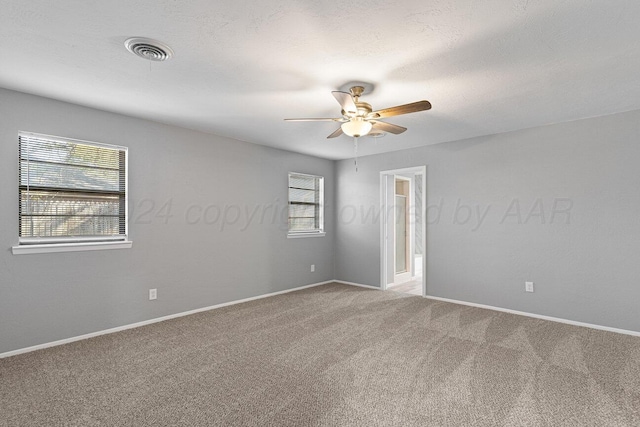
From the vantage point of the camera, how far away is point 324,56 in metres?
2.29

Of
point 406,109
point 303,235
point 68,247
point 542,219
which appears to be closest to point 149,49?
point 406,109

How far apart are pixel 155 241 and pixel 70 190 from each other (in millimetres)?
988

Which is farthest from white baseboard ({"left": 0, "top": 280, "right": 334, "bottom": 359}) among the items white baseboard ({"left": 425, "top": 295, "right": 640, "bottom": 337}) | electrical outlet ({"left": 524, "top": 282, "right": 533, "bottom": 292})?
electrical outlet ({"left": 524, "top": 282, "right": 533, "bottom": 292})

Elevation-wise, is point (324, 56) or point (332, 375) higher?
point (324, 56)

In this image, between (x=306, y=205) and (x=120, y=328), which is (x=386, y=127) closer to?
(x=306, y=205)

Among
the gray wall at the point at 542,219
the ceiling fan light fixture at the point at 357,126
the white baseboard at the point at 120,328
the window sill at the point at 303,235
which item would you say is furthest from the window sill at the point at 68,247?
the gray wall at the point at 542,219

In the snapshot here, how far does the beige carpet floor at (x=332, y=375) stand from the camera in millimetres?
2049

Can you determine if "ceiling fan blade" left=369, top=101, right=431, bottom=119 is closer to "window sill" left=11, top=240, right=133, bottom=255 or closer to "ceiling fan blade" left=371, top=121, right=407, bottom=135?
"ceiling fan blade" left=371, top=121, right=407, bottom=135

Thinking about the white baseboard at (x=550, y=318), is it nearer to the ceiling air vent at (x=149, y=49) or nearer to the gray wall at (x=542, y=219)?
the gray wall at (x=542, y=219)

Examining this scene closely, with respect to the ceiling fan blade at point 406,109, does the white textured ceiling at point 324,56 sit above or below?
above

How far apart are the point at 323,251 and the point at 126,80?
418 cm

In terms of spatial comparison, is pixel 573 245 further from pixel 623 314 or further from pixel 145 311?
pixel 145 311

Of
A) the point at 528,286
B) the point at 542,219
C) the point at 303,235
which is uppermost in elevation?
the point at 542,219

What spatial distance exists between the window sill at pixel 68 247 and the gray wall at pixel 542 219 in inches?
145
